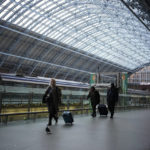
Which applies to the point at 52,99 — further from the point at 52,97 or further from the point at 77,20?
the point at 77,20

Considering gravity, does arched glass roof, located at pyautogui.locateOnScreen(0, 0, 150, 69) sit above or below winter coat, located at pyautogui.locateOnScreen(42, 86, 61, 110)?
above

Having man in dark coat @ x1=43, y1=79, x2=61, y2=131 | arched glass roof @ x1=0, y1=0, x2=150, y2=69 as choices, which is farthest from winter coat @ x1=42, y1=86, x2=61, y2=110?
arched glass roof @ x1=0, y1=0, x2=150, y2=69

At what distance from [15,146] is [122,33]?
45.4 meters

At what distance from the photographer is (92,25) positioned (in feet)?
139

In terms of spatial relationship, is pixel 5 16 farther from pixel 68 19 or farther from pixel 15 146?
pixel 15 146

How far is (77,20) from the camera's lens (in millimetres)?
39125

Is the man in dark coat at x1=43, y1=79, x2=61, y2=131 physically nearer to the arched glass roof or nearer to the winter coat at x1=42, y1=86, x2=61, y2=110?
the winter coat at x1=42, y1=86, x2=61, y2=110

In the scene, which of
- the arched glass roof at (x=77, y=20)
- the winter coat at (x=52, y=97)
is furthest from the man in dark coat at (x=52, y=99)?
the arched glass roof at (x=77, y=20)

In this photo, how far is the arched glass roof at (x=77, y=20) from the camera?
99.7ft

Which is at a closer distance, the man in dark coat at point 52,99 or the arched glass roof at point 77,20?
the man in dark coat at point 52,99

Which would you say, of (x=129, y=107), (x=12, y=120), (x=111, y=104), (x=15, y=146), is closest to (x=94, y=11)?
(x=129, y=107)

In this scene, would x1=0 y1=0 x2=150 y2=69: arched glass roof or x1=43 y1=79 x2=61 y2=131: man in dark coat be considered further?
x1=0 y1=0 x2=150 y2=69: arched glass roof

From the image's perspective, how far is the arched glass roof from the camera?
30391mm

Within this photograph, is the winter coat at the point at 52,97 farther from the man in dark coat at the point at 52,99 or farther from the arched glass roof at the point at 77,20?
the arched glass roof at the point at 77,20
